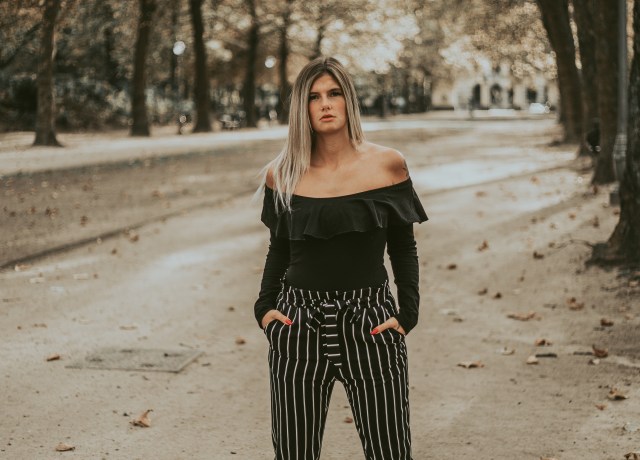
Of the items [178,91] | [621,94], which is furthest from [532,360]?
[178,91]

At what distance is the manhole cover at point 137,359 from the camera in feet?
23.3

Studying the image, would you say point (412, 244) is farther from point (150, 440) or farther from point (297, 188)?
point (150, 440)

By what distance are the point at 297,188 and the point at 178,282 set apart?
733 cm

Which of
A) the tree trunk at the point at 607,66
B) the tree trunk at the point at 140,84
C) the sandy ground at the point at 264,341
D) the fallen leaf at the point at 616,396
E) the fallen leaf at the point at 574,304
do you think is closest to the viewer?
the sandy ground at the point at 264,341

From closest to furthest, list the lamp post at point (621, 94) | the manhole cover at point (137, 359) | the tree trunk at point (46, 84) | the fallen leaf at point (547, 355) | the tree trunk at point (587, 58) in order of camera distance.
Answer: the manhole cover at point (137, 359)
the fallen leaf at point (547, 355)
the lamp post at point (621, 94)
the tree trunk at point (587, 58)
the tree trunk at point (46, 84)

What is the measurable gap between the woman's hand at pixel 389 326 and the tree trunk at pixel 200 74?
37985mm

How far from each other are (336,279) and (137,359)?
445 centimetres

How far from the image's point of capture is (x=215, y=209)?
16.3m

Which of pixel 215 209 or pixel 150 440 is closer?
pixel 150 440

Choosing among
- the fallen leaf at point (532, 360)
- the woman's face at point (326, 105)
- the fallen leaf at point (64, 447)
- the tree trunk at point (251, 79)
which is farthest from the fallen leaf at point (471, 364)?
the tree trunk at point (251, 79)

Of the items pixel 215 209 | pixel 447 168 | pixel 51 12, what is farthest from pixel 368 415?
pixel 51 12

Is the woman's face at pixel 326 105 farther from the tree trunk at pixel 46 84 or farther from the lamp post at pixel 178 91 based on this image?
the lamp post at pixel 178 91

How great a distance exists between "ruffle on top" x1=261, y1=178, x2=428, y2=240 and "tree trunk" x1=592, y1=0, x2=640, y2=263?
6.66 m

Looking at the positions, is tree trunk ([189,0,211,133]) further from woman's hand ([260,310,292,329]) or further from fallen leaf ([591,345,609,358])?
woman's hand ([260,310,292,329])
